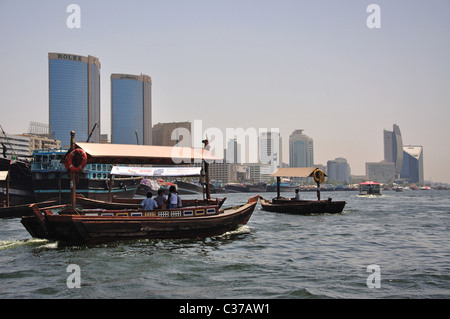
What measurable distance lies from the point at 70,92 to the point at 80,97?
4.20m

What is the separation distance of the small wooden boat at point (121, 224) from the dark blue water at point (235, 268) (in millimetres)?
349

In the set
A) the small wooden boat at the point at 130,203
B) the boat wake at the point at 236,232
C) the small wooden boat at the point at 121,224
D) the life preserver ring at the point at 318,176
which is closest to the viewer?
the small wooden boat at the point at 121,224

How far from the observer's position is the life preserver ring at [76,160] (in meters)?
13.5

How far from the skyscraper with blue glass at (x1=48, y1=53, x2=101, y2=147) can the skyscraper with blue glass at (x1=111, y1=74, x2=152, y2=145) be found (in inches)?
762

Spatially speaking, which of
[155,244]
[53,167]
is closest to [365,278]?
[155,244]

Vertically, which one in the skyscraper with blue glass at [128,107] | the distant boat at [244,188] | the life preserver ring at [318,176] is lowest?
the distant boat at [244,188]

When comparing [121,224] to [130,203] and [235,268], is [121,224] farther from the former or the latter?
[130,203]

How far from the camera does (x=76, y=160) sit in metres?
13.6

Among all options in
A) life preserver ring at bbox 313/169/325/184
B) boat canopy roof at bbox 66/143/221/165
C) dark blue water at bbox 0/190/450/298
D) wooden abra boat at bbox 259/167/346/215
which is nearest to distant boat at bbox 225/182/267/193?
wooden abra boat at bbox 259/167/346/215

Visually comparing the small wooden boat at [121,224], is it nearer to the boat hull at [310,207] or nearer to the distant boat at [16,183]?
the boat hull at [310,207]

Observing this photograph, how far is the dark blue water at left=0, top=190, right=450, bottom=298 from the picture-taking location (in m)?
8.49

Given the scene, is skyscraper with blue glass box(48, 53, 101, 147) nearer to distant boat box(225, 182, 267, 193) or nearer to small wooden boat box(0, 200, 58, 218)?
distant boat box(225, 182, 267, 193)

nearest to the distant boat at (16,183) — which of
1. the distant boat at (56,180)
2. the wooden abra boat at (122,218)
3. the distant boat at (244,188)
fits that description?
the distant boat at (56,180)

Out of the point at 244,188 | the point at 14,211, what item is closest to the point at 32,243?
the point at 14,211
